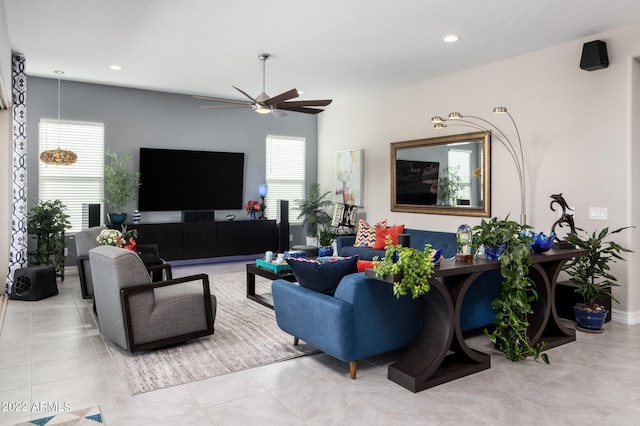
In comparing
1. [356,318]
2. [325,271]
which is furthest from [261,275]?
[356,318]

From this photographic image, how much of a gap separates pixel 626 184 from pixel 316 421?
12.8ft

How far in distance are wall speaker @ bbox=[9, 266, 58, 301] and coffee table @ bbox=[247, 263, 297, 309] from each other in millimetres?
2408

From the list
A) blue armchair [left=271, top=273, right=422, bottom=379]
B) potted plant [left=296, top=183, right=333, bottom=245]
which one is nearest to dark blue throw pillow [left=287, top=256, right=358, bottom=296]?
blue armchair [left=271, top=273, right=422, bottom=379]

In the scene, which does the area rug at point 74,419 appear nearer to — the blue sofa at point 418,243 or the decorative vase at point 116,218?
the blue sofa at point 418,243

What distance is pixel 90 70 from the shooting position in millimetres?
6527

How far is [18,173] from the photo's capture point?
232 inches

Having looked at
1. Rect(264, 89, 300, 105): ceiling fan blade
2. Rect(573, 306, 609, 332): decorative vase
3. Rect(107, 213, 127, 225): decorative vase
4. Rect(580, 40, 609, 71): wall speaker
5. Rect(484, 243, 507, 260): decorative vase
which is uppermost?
Rect(580, 40, 609, 71): wall speaker

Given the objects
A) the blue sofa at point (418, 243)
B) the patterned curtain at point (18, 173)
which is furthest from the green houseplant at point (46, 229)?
the blue sofa at point (418, 243)

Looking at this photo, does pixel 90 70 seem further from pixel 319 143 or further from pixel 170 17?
pixel 319 143

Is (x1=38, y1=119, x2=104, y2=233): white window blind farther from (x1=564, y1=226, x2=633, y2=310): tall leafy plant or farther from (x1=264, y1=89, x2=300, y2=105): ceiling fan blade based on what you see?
(x1=564, y1=226, x2=633, y2=310): tall leafy plant

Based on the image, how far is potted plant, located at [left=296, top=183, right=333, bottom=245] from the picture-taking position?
895cm

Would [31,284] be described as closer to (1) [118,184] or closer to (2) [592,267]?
(1) [118,184]

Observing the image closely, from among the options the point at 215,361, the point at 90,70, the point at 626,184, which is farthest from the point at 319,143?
the point at 215,361

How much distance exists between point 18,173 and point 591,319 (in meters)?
6.69
